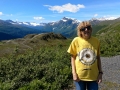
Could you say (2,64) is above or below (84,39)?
below

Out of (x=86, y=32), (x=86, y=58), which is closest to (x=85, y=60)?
(x=86, y=58)

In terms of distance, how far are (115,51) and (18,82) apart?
65.8ft

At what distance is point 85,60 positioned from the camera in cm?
603

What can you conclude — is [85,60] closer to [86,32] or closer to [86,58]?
[86,58]

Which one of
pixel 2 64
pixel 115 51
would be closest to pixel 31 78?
pixel 2 64

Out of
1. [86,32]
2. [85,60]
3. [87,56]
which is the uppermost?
[86,32]

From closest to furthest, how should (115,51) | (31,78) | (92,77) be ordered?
(92,77), (31,78), (115,51)

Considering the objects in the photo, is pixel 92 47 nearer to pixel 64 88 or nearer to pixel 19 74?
pixel 64 88

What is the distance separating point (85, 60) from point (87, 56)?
0.13 meters

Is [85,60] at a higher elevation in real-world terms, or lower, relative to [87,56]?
lower

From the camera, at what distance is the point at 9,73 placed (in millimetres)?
14461

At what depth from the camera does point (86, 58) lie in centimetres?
604

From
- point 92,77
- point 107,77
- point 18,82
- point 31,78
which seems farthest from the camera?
point 107,77

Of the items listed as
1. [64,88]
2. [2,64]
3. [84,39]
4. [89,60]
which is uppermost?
[84,39]
